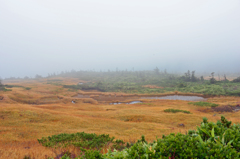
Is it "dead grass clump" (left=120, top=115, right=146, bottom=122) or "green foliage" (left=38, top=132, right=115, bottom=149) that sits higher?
"green foliage" (left=38, top=132, right=115, bottom=149)

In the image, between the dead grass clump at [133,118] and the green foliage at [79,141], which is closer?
the green foliage at [79,141]

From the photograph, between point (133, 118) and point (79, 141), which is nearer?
point (79, 141)

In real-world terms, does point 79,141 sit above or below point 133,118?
above

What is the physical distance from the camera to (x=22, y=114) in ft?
60.9

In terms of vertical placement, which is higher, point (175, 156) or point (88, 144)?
point (175, 156)

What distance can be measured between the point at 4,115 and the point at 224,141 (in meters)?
25.3

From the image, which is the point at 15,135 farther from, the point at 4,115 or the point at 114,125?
the point at 114,125

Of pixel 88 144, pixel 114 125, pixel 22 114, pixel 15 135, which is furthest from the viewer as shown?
pixel 22 114

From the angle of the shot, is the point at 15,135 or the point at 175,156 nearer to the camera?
the point at 175,156

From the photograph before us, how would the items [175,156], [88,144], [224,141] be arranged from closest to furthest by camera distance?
[175,156] → [224,141] → [88,144]

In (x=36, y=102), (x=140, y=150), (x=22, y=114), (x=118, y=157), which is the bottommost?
(x=36, y=102)

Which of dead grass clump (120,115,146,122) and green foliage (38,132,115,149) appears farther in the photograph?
dead grass clump (120,115,146,122)

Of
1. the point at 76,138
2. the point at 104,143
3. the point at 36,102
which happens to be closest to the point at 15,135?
the point at 76,138

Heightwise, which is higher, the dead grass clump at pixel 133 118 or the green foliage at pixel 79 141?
the green foliage at pixel 79 141
